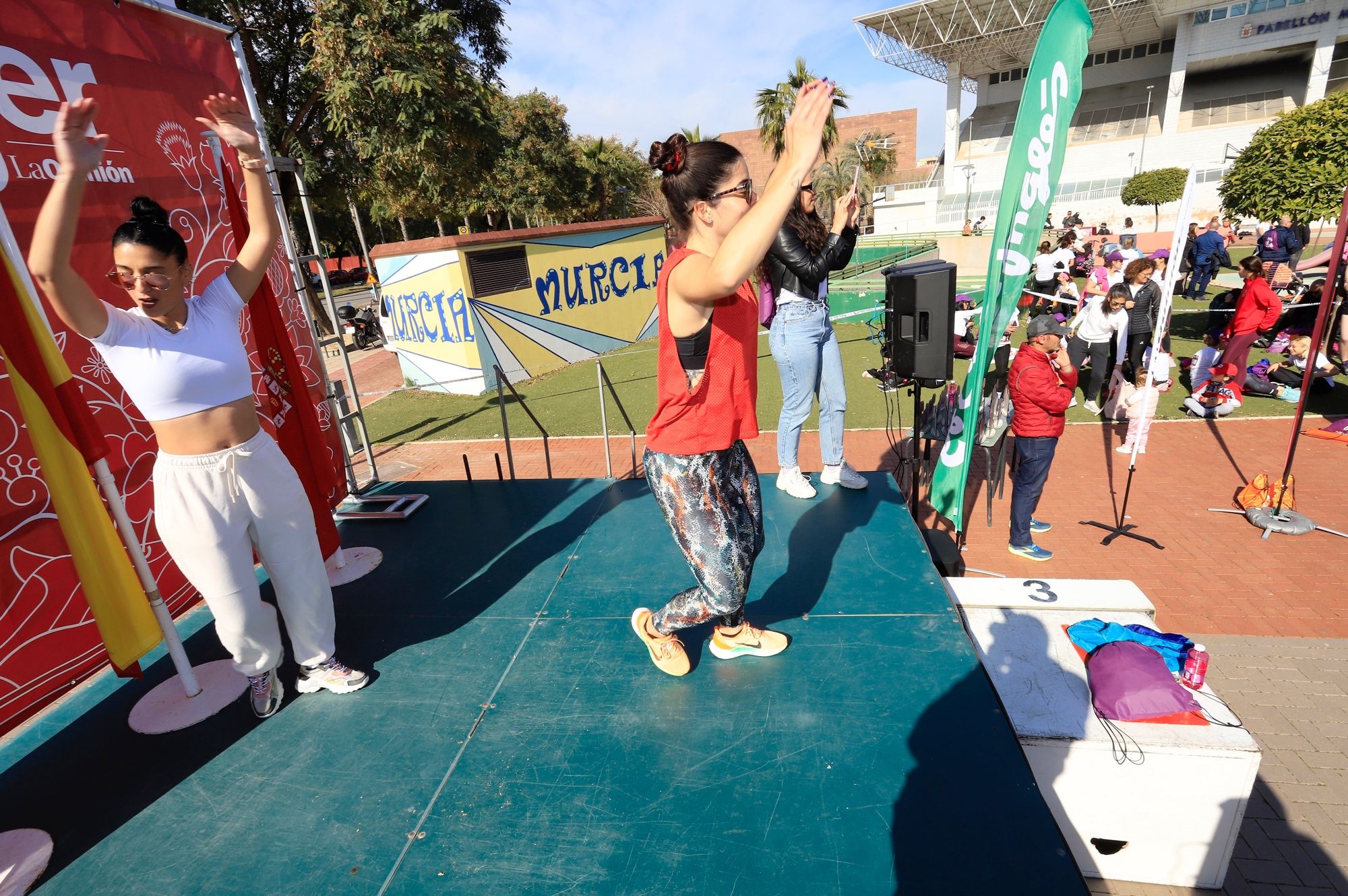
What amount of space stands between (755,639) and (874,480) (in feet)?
7.09

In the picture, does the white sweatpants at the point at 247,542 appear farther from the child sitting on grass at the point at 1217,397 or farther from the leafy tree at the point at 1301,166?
the leafy tree at the point at 1301,166

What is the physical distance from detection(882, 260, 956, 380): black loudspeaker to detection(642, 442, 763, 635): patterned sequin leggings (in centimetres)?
188

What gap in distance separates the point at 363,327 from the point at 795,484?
17.8m

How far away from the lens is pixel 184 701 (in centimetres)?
272

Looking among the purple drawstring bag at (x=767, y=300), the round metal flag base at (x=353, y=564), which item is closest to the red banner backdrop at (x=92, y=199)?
the round metal flag base at (x=353, y=564)

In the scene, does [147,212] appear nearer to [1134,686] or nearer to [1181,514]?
[1134,686]

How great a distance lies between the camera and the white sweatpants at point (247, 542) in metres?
2.13

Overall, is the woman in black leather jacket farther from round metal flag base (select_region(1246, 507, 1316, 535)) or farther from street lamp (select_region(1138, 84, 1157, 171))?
street lamp (select_region(1138, 84, 1157, 171))

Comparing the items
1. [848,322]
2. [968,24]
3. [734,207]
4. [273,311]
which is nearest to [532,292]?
[848,322]

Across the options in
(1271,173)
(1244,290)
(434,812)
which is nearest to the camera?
(434,812)

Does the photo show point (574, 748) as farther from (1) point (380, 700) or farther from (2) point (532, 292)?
(2) point (532, 292)

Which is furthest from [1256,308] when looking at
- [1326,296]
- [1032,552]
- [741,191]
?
[741,191]

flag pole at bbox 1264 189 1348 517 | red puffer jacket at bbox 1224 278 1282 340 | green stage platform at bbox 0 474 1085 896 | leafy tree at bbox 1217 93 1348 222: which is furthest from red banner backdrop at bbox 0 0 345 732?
leafy tree at bbox 1217 93 1348 222

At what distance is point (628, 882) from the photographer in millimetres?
1761
